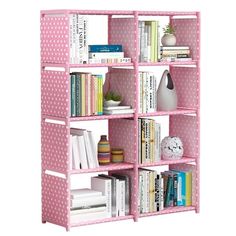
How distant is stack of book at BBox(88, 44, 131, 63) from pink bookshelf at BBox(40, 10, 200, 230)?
2.2 inches

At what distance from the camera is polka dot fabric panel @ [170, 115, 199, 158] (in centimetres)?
859

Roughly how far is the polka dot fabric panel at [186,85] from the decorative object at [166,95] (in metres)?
0.17

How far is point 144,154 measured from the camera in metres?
8.24

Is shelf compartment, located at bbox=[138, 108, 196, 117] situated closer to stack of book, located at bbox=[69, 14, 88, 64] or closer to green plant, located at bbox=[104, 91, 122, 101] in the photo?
green plant, located at bbox=[104, 91, 122, 101]

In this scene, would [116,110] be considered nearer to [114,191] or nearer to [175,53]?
[114,191]

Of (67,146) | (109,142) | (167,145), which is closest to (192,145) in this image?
(167,145)

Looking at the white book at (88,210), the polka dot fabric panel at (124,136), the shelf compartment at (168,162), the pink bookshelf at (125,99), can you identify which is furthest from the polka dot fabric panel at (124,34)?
the white book at (88,210)

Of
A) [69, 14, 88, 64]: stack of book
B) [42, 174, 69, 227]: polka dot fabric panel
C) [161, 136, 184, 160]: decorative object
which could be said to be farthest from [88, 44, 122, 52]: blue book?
[42, 174, 69, 227]: polka dot fabric panel

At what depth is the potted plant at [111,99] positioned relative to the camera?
8.06 meters

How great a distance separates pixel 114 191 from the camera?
26.8 feet

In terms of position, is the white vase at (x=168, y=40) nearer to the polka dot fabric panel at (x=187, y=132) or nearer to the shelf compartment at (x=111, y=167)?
the polka dot fabric panel at (x=187, y=132)

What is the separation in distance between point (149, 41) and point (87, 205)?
1.45 meters

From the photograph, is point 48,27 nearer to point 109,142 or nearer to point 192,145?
point 109,142

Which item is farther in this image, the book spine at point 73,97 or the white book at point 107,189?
the white book at point 107,189
